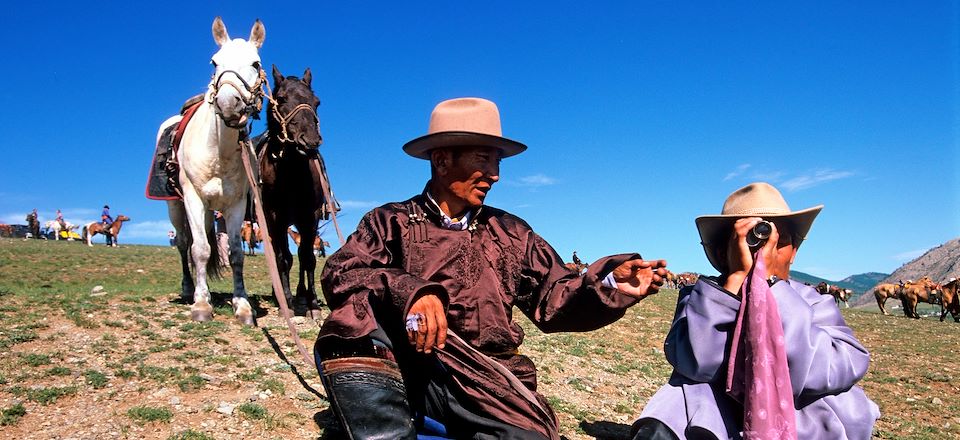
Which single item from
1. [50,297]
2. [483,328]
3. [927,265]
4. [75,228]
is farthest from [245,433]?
[927,265]

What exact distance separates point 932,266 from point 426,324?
92051 millimetres

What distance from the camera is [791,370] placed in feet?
8.93

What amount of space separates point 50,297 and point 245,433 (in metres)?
5.03

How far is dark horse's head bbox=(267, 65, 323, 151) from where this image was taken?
629cm

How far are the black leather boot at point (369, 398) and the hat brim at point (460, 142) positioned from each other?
0.95 meters

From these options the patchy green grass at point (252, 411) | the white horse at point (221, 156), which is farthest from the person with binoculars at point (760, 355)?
the white horse at point (221, 156)

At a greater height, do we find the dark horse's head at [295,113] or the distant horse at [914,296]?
the dark horse's head at [295,113]

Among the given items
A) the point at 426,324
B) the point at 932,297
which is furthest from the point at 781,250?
the point at 932,297

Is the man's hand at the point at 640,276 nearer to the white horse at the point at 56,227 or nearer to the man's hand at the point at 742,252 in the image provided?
the man's hand at the point at 742,252

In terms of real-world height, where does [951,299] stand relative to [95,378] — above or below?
below

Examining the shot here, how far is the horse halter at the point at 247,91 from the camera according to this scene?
5.91 metres

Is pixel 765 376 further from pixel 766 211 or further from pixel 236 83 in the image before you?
pixel 236 83

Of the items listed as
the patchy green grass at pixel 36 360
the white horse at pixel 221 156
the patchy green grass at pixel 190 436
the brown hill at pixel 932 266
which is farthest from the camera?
the brown hill at pixel 932 266

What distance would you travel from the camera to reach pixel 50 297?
749 centimetres
